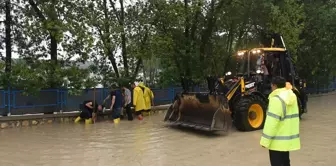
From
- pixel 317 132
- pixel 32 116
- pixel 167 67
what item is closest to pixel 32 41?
pixel 32 116

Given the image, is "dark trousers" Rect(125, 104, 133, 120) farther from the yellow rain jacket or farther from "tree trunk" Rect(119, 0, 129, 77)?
"tree trunk" Rect(119, 0, 129, 77)

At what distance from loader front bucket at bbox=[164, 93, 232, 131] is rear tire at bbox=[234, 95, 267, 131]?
1.97 ft

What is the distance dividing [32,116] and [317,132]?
365 inches

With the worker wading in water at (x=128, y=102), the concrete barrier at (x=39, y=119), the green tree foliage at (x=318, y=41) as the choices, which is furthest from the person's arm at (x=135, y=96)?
the green tree foliage at (x=318, y=41)

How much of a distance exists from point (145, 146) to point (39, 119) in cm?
545

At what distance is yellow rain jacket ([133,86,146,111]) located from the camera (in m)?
14.2

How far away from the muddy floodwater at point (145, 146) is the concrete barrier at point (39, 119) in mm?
494

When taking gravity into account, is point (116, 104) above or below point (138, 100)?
below

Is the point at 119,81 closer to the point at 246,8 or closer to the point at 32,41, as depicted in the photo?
the point at 32,41

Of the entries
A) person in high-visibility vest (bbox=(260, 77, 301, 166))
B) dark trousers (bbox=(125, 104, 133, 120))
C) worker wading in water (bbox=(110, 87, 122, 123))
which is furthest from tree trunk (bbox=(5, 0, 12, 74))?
person in high-visibility vest (bbox=(260, 77, 301, 166))

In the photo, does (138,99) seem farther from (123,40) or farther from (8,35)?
(8,35)

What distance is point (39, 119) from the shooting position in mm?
12797

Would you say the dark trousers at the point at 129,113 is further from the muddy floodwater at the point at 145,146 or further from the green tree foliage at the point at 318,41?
the green tree foliage at the point at 318,41

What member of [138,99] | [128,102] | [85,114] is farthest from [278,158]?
[138,99]
